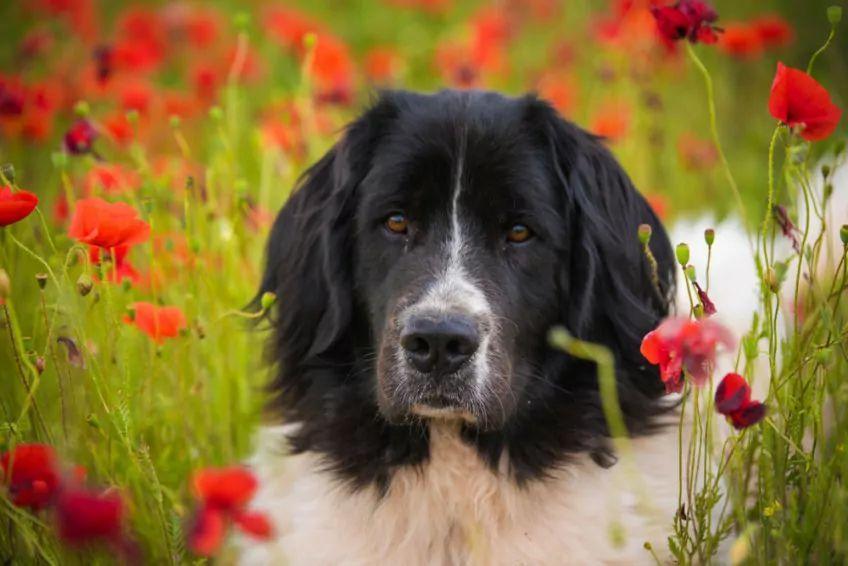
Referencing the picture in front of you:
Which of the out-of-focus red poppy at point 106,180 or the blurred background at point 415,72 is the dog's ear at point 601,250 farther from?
the out-of-focus red poppy at point 106,180

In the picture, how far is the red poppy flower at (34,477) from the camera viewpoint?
219 centimetres

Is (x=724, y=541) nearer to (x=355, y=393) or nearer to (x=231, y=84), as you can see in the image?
(x=355, y=393)

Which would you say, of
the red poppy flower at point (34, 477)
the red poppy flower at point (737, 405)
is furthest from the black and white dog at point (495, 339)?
the red poppy flower at point (34, 477)

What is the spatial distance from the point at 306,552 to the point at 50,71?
167 inches

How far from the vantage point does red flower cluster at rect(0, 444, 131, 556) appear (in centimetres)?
183

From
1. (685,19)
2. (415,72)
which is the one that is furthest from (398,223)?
(415,72)

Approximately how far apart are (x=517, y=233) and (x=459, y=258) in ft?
0.72

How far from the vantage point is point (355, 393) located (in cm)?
324

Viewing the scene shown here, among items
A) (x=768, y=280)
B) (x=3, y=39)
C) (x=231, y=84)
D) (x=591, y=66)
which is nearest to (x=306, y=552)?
(x=768, y=280)

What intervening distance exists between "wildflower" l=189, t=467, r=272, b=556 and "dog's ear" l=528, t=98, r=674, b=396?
156cm

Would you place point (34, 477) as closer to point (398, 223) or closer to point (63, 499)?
point (63, 499)

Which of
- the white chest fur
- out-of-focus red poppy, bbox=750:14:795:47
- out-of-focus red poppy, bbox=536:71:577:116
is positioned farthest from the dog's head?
out-of-focus red poppy, bbox=536:71:577:116

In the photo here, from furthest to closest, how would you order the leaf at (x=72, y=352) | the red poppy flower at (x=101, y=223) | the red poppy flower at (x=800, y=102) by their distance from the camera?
the leaf at (x=72, y=352) → the red poppy flower at (x=101, y=223) → the red poppy flower at (x=800, y=102)

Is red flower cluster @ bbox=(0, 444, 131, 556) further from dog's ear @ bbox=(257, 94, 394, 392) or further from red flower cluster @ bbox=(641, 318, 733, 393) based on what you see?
red flower cluster @ bbox=(641, 318, 733, 393)
